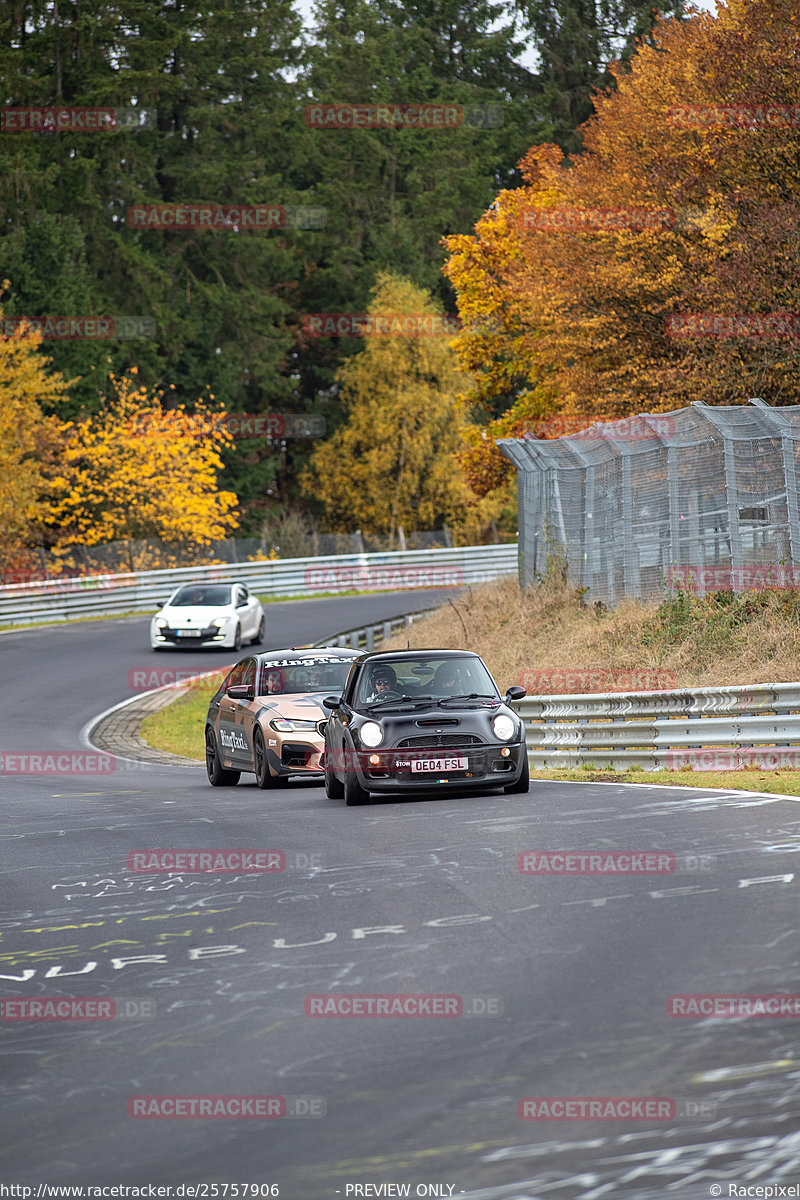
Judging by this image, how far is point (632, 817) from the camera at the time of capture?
1212cm

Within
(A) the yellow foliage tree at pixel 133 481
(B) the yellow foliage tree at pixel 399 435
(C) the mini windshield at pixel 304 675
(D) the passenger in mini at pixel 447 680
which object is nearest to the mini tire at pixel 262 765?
(C) the mini windshield at pixel 304 675

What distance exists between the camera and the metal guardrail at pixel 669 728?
52.4 feet

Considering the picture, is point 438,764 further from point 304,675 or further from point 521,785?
point 304,675

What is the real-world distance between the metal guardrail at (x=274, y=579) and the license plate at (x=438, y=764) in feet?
93.7

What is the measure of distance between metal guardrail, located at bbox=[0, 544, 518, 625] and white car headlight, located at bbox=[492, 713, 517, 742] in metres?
28.3

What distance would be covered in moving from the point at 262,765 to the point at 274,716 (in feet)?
2.04

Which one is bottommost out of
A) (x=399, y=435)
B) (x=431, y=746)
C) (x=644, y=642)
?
(x=644, y=642)

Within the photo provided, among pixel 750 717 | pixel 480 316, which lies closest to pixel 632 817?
pixel 750 717

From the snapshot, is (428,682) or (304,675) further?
(304,675)

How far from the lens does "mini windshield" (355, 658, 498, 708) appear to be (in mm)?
15328

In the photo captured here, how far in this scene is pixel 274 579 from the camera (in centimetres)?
5006

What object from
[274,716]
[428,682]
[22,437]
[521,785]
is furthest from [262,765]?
[22,437]

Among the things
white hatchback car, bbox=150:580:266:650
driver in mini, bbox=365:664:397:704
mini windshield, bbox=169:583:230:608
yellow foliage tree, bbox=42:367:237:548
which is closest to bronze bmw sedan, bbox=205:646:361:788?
driver in mini, bbox=365:664:397:704

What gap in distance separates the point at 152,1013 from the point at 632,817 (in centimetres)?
588
